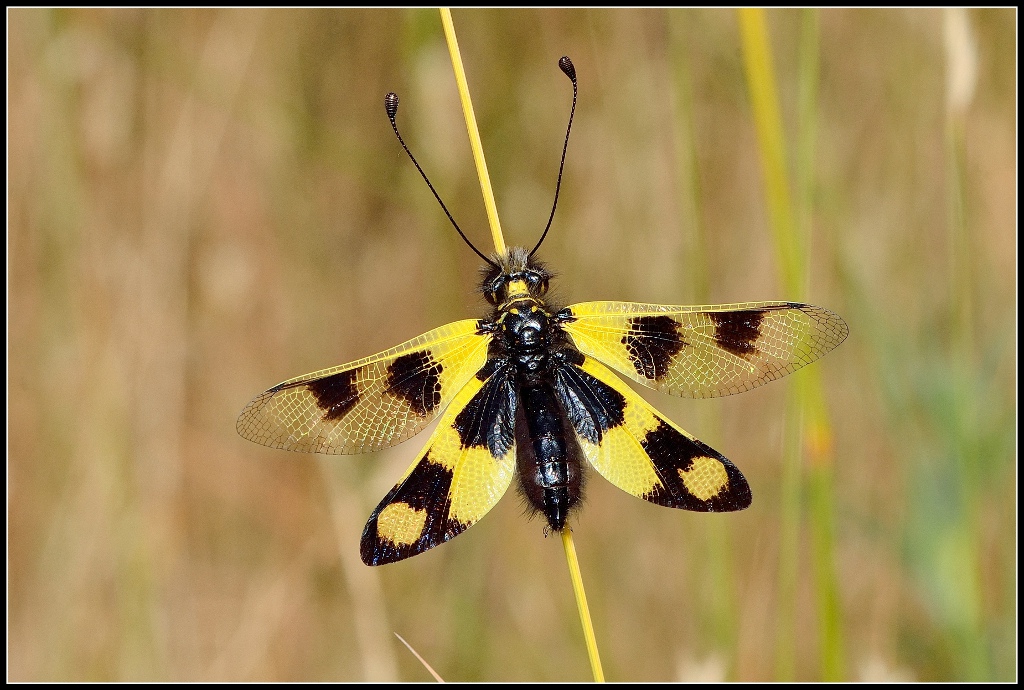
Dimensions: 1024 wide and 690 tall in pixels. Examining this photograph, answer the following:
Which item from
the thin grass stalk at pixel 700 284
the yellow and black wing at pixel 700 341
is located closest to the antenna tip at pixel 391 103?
the yellow and black wing at pixel 700 341

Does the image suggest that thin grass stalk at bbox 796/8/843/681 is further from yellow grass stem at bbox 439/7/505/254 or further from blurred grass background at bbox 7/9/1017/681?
blurred grass background at bbox 7/9/1017/681

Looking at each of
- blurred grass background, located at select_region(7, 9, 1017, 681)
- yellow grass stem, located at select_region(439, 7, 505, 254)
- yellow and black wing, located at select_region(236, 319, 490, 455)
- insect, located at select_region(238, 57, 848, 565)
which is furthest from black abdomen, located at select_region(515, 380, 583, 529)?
blurred grass background, located at select_region(7, 9, 1017, 681)

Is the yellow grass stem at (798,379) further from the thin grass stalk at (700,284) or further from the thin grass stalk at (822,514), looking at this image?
the thin grass stalk at (700,284)

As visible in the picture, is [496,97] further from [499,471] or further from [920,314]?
[499,471]

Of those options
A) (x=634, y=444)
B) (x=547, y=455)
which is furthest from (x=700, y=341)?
(x=547, y=455)

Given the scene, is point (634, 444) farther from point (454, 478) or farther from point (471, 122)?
point (471, 122)

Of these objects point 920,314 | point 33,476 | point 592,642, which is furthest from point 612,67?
point 33,476
